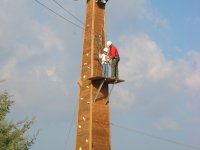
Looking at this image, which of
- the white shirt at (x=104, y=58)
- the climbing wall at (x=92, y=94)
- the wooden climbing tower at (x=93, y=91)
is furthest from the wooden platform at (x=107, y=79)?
the white shirt at (x=104, y=58)

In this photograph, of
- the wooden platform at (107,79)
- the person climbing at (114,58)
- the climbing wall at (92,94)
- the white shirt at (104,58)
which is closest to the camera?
the climbing wall at (92,94)

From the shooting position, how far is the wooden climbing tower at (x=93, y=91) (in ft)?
40.1

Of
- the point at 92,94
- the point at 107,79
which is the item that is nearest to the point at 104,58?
the point at 107,79

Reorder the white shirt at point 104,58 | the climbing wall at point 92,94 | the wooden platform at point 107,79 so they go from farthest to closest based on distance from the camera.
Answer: the white shirt at point 104,58 → the wooden platform at point 107,79 → the climbing wall at point 92,94

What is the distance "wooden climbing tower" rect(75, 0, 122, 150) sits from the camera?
12219 millimetres

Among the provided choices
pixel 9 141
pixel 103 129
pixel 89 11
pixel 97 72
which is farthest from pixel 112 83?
pixel 9 141

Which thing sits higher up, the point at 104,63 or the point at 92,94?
the point at 104,63

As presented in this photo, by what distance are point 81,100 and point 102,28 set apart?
2.43 meters

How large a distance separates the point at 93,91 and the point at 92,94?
0.11 metres

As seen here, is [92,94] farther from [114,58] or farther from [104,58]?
[114,58]

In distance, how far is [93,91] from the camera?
12.6 m

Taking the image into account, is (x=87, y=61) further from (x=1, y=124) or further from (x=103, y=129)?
(x=1, y=124)

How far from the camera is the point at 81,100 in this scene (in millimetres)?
12922

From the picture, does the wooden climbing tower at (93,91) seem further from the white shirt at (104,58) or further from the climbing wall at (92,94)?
the white shirt at (104,58)
